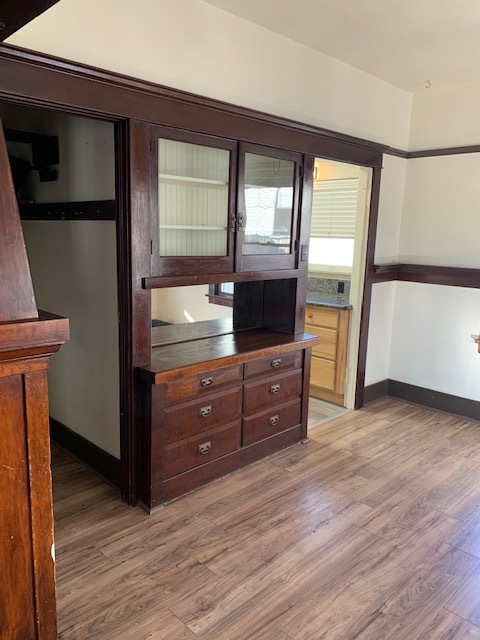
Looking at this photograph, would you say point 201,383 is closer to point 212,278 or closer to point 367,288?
point 212,278

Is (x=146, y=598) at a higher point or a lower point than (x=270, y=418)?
lower

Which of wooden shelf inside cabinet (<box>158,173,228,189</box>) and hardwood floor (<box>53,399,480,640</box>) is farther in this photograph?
wooden shelf inside cabinet (<box>158,173,228,189</box>)

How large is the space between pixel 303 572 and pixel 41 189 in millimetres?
2614

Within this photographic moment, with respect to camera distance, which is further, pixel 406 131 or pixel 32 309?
pixel 406 131

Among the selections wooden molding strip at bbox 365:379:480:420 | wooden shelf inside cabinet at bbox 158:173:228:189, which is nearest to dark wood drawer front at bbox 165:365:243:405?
wooden shelf inside cabinet at bbox 158:173:228:189

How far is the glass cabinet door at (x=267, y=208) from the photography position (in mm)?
2916

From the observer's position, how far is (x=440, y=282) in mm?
4070

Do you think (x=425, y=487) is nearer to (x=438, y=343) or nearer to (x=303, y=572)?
(x=303, y=572)

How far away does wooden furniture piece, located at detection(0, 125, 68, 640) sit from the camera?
1.03 m

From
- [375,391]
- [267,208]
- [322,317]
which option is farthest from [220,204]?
[375,391]

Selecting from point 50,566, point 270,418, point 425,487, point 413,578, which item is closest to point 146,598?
point 50,566

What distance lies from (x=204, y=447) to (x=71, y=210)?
1548 millimetres

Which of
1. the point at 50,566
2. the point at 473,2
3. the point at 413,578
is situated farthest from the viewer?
the point at 473,2

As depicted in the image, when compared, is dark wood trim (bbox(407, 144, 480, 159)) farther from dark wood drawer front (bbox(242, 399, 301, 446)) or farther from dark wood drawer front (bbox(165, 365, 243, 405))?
dark wood drawer front (bbox(165, 365, 243, 405))
